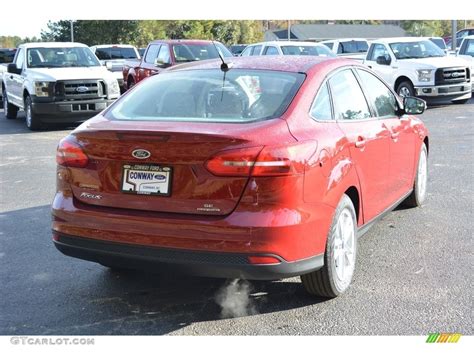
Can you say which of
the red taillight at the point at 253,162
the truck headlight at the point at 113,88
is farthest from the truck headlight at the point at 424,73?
the red taillight at the point at 253,162

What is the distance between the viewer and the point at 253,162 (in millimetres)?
3611

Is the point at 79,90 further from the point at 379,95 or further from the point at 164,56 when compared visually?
the point at 379,95

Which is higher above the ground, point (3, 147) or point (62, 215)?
point (62, 215)

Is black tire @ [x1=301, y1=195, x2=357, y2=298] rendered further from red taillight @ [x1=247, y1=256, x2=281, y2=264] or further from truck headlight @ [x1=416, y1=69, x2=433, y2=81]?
truck headlight @ [x1=416, y1=69, x2=433, y2=81]

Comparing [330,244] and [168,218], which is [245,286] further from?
[168,218]

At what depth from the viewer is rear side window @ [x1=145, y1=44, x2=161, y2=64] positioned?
16734mm

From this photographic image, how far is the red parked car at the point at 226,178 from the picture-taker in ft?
11.9

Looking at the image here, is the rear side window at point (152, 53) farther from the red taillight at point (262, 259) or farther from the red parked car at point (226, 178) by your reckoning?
the red taillight at point (262, 259)

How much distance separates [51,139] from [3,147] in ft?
3.81

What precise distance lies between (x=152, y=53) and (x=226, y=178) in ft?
45.9

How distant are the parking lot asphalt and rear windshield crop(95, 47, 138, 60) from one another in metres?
16.5

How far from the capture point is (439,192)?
746 cm

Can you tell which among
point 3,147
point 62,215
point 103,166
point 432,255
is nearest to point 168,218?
point 103,166

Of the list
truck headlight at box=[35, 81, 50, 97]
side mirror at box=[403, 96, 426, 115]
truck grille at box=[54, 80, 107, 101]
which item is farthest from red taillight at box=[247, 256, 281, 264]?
truck headlight at box=[35, 81, 50, 97]
